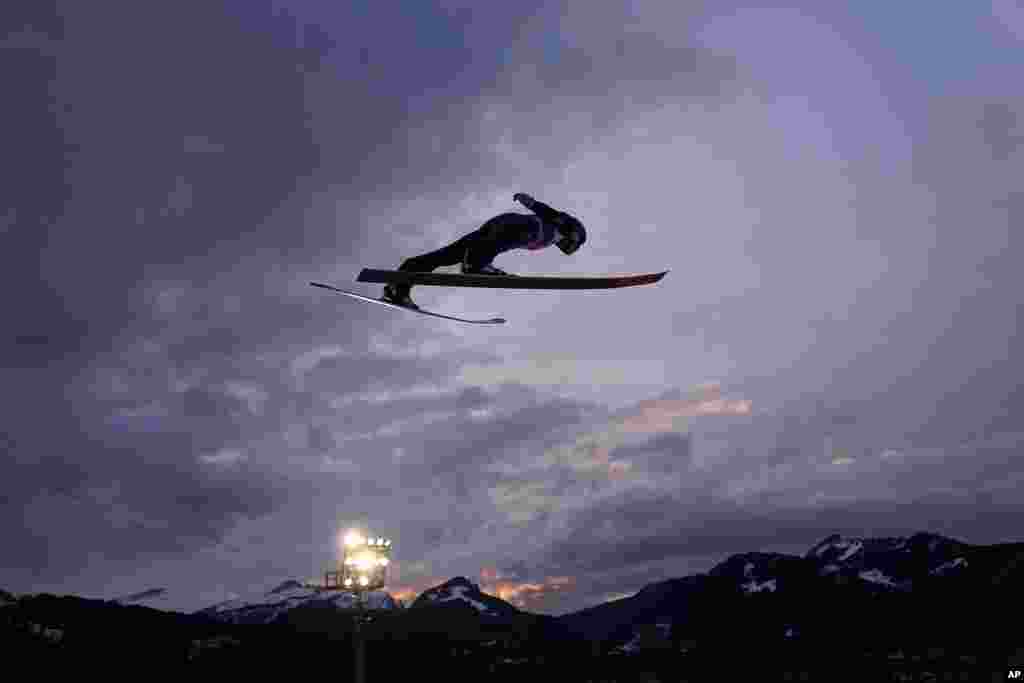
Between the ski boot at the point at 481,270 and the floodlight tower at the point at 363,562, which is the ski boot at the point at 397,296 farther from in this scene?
the floodlight tower at the point at 363,562

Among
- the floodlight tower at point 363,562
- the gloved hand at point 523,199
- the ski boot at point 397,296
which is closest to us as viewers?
the gloved hand at point 523,199

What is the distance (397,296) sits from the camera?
11008 mm

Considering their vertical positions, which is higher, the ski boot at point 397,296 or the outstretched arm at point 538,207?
the outstretched arm at point 538,207

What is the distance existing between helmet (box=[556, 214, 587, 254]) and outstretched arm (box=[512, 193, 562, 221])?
11 cm

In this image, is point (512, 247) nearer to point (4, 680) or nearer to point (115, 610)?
point (4, 680)

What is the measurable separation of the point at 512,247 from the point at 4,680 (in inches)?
4963

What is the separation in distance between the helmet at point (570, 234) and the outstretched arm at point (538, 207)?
11 cm

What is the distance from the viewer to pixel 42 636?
142 meters

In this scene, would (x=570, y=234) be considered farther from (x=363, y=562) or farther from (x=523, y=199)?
(x=363, y=562)

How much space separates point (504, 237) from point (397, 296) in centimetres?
205

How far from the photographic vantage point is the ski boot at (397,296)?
1095 cm

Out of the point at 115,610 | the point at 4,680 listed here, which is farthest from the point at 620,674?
the point at 115,610

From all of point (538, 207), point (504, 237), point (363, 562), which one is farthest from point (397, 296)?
point (363, 562)

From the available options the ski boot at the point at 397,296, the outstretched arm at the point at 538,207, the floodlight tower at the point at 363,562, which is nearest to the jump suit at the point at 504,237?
the outstretched arm at the point at 538,207
